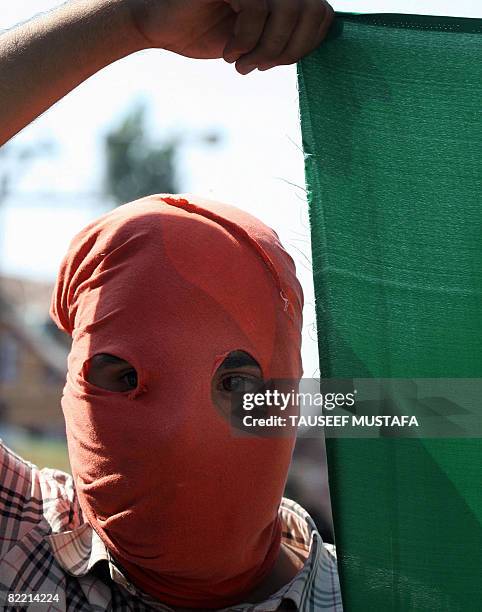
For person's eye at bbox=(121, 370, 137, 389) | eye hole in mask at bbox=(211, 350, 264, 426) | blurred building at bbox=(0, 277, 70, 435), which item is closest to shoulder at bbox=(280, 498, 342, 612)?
eye hole in mask at bbox=(211, 350, 264, 426)

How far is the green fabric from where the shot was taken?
1.76 meters

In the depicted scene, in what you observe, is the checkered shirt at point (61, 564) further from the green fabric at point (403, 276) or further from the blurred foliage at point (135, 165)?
the blurred foliage at point (135, 165)

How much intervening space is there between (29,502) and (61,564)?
15 centimetres

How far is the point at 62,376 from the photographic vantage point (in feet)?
88.6

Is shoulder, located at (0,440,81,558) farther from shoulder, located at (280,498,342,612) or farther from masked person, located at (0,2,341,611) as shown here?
shoulder, located at (280,498,342,612)

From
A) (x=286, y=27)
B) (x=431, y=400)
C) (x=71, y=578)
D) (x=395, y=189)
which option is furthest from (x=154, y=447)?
(x=286, y=27)

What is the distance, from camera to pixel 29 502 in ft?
6.32

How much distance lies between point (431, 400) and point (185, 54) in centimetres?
76

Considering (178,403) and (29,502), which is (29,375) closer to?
(29,502)

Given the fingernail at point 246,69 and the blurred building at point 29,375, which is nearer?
the fingernail at point 246,69

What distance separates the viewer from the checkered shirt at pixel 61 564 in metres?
1.81

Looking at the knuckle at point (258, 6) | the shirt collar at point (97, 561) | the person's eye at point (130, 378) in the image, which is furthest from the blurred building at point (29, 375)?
the knuckle at point (258, 6)

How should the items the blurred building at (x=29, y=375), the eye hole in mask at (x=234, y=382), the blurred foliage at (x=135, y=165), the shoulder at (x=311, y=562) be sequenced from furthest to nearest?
the blurred foliage at (x=135, y=165), the blurred building at (x=29, y=375), the shoulder at (x=311, y=562), the eye hole in mask at (x=234, y=382)

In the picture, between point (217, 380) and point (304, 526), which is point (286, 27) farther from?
point (304, 526)
